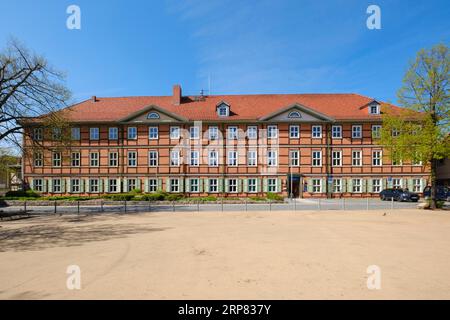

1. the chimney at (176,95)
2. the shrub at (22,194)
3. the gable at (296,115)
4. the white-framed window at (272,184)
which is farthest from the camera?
the chimney at (176,95)

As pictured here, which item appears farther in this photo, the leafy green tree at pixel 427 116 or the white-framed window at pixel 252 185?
the white-framed window at pixel 252 185

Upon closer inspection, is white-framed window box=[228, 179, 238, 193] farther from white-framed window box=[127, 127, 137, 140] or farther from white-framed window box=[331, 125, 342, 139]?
white-framed window box=[331, 125, 342, 139]

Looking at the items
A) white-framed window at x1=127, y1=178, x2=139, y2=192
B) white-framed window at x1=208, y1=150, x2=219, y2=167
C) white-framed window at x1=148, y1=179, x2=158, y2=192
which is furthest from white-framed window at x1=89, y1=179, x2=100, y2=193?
white-framed window at x1=208, y1=150, x2=219, y2=167

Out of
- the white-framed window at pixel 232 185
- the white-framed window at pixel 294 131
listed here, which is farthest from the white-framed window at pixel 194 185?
the white-framed window at pixel 294 131

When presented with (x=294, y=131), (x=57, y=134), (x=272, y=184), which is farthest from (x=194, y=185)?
(x=57, y=134)

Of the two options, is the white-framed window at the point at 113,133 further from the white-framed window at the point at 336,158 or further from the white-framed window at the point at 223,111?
the white-framed window at the point at 336,158

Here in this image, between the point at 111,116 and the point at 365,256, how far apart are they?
31.5 m

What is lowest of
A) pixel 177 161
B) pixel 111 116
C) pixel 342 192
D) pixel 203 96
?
pixel 342 192

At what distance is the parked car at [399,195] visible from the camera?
25.6 metres

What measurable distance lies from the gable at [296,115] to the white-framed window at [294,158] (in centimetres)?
389

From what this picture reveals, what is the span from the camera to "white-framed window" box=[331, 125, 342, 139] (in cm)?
3062
